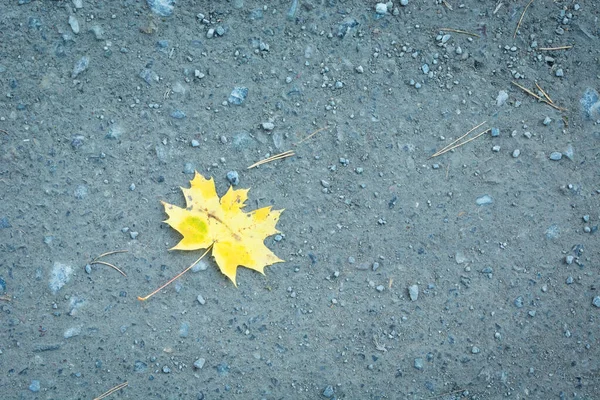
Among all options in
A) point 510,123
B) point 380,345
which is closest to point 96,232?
point 380,345

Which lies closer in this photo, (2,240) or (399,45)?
(2,240)

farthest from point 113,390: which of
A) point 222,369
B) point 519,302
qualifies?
point 519,302

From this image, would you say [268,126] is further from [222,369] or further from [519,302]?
[519,302]

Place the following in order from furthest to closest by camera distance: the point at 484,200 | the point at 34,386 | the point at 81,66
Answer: the point at 484,200 < the point at 81,66 < the point at 34,386

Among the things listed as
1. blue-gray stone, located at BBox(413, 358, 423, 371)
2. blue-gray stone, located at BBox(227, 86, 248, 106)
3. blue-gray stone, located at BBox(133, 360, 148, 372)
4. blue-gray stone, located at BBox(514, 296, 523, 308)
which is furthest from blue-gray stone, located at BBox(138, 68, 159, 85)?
blue-gray stone, located at BBox(514, 296, 523, 308)

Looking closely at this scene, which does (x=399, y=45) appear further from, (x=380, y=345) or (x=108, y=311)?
(x=108, y=311)

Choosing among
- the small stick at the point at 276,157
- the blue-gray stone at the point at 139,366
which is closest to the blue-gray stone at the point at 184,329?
the blue-gray stone at the point at 139,366
